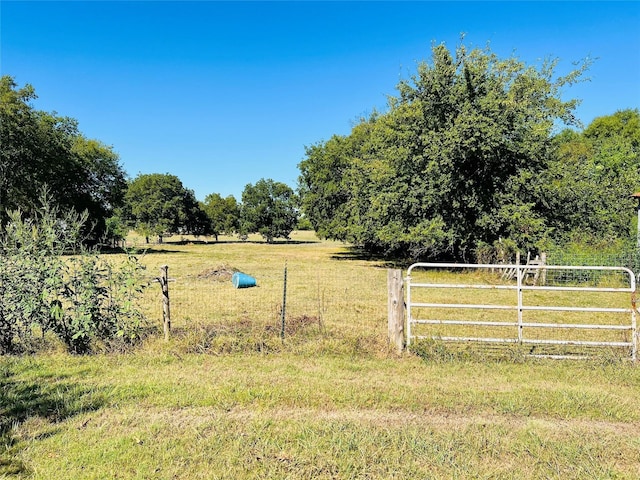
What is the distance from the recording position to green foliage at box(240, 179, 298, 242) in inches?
2473

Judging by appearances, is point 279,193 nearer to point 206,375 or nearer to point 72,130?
point 72,130

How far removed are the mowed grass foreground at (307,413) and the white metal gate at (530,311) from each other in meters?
0.63

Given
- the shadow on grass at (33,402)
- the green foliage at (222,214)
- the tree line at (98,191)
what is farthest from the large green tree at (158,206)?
the shadow on grass at (33,402)

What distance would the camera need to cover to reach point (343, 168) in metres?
33.4

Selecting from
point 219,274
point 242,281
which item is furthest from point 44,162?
point 242,281

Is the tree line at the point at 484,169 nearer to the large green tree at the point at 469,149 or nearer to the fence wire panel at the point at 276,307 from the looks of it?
the large green tree at the point at 469,149

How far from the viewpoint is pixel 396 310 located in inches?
242

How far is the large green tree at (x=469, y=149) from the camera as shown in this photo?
16.8 metres

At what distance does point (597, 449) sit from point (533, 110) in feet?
58.0

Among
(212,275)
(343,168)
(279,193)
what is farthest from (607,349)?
(279,193)

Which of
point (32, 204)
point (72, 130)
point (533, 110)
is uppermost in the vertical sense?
point (72, 130)

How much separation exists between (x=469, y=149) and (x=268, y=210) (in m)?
48.6

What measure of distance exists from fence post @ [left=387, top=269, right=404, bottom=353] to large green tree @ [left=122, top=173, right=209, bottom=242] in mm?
50959

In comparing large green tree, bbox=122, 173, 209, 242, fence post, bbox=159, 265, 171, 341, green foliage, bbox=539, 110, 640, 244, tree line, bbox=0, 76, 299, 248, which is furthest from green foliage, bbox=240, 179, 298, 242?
fence post, bbox=159, 265, 171, 341
